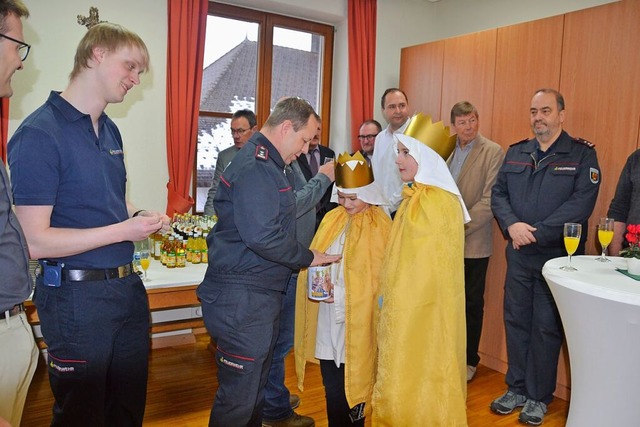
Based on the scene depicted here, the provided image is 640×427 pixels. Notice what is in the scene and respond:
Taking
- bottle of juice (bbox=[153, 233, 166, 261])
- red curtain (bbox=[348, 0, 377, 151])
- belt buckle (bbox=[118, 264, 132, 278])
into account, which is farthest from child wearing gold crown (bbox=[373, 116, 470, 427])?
red curtain (bbox=[348, 0, 377, 151])

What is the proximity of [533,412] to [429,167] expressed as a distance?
1.77 metres

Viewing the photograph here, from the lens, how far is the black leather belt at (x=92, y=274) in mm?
1530

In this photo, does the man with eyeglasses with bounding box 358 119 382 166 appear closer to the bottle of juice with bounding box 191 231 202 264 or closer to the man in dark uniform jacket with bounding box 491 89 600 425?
the man in dark uniform jacket with bounding box 491 89 600 425

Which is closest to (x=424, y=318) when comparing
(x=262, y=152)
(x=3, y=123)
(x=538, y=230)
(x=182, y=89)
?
(x=262, y=152)

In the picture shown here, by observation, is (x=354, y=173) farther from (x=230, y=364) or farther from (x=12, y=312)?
(x=12, y=312)

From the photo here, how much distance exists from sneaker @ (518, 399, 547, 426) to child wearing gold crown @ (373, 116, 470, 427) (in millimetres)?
1141

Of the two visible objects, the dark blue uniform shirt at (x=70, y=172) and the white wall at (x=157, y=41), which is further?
the white wall at (x=157, y=41)

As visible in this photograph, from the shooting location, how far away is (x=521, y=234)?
9.50 ft

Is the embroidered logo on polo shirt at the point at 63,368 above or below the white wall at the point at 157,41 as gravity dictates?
below

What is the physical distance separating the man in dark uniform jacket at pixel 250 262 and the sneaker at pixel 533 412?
172 cm

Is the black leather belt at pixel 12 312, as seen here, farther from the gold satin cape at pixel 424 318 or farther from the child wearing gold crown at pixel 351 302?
the gold satin cape at pixel 424 318

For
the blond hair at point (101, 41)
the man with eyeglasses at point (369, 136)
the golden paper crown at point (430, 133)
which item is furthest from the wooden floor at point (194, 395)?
the blond hair at point (101, 41)

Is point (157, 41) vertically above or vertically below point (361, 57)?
below

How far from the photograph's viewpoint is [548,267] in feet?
6.95
